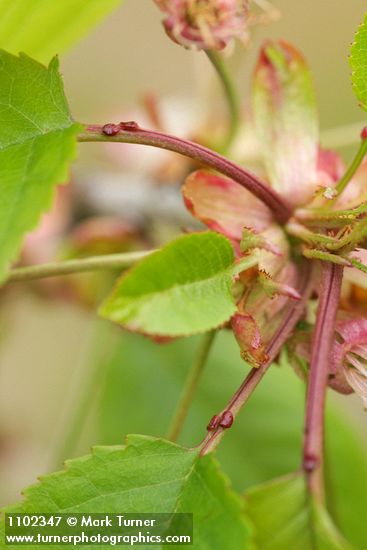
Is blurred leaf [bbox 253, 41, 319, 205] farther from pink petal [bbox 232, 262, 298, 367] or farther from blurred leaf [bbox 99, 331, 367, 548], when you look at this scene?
blurred leaf [bbox 99, 331, 367, 548]

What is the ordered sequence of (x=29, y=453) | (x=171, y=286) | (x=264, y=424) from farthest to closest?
(x=29, y=453) → (x=264, y=424) → (x=171, y=286)

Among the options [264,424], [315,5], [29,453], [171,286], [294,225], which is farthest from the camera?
[315,5]

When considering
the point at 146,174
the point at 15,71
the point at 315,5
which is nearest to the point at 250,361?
the point at 15,71

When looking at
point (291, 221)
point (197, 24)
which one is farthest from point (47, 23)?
point (291, 221)

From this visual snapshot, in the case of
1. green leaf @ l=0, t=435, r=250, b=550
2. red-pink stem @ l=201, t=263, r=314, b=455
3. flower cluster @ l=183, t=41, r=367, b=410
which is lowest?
green leaf @ l=0, t=435, r=250, b=550

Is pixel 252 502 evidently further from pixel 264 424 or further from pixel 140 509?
pixel 264 424

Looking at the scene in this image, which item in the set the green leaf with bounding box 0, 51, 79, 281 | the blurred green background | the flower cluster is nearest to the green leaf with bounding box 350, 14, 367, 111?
the flower cluster
